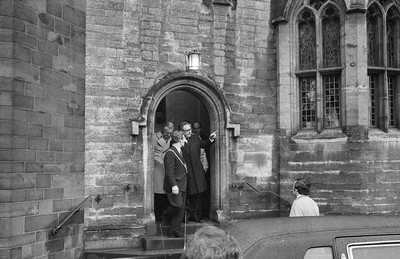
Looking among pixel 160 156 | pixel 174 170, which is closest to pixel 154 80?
pixel 160 156

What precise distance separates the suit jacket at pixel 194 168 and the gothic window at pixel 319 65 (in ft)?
7.79

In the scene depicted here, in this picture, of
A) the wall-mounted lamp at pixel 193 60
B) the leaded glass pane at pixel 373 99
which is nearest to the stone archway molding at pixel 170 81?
the wall-mounted lamp at pixel 193 60

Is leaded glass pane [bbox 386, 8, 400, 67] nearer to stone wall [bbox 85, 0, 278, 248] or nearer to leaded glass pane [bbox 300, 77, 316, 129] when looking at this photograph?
leaded glass pane [bbox 300, 77, 316, 129]

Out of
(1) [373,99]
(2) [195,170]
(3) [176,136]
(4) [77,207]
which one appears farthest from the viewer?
(1) [373,99]

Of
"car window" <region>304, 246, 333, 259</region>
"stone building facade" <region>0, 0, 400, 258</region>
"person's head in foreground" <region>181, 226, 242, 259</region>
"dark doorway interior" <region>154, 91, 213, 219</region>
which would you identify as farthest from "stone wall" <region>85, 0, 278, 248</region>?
"person's head in foreground" <region>181, 226, 242, 259</region>

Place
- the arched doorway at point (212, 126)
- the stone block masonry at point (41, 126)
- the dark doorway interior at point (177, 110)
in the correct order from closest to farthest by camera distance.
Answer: the stone block masonry at point (41, 126) < the arched doorway at point (212, 126) < the dark doorway interior at point (177, 110)

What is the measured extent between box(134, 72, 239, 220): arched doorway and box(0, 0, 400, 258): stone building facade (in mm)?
21

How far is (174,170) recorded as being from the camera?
8.95m

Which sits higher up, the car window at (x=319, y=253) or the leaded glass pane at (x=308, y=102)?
the leaded glass pane at (x=308, y=102)

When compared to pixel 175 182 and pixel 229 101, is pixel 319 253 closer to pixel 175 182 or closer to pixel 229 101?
pixel 175 182

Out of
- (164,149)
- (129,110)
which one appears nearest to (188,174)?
(164,149)

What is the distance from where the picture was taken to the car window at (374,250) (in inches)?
125

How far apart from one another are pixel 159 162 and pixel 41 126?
2998mm

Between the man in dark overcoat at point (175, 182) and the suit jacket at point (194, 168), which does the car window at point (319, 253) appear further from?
the suit jacket at point (194, 168)
